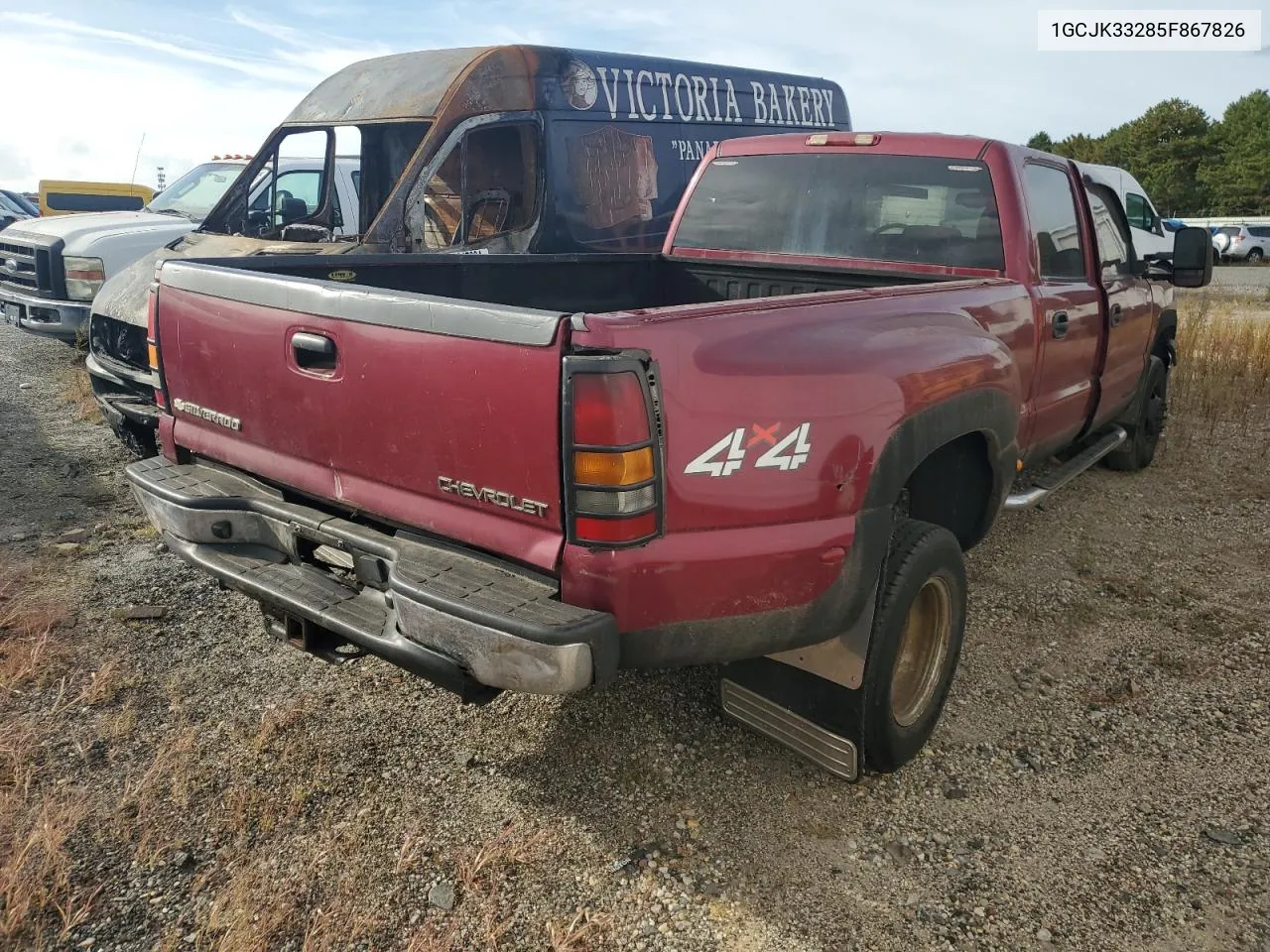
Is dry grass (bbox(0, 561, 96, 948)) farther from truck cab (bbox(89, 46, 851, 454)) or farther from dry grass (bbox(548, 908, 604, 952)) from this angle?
truck cab (bbox(89, 46, 851, 454))

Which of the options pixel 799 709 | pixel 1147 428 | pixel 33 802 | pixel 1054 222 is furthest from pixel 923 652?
pixel 1147 428

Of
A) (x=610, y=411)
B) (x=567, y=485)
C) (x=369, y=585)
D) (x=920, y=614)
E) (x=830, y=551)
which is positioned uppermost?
(x=610, y=411)

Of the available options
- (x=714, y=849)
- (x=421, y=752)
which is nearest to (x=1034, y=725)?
(x=714, y=849)

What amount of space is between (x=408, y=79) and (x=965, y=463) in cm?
504

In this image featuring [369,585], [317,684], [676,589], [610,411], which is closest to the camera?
[610,411]

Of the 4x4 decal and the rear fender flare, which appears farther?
the rear fender flare

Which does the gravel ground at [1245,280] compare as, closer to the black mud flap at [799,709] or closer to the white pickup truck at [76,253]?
the white pickup truck at [76,253]

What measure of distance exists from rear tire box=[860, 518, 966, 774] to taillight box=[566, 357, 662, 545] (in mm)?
892

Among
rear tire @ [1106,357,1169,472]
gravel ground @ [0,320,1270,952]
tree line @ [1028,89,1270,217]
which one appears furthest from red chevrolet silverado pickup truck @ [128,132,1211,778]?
tree line @ [1028,89,1270,217]

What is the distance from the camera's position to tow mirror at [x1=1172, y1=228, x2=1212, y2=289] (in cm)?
468

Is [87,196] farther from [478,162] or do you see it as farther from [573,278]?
[573,278]

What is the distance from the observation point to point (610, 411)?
2084 millimetres

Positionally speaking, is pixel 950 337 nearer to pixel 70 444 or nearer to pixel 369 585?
pixel 369 585

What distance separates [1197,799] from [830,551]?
4.90 ft
